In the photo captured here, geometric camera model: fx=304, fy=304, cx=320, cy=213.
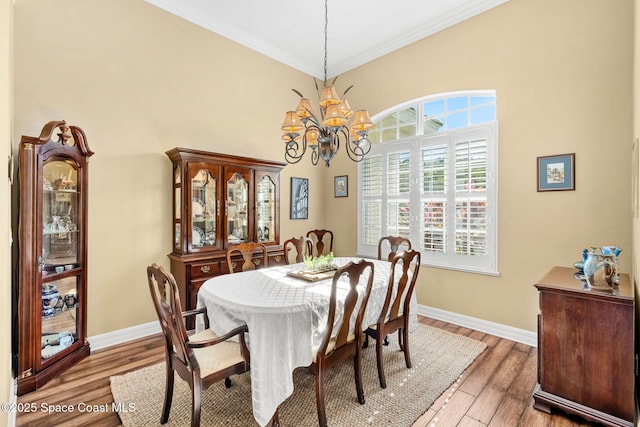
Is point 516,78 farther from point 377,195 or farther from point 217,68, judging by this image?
point 217,68

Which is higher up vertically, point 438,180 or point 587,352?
point 438,180

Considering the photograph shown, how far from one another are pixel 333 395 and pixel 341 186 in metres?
3.17

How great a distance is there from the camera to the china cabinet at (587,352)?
71.1 inches

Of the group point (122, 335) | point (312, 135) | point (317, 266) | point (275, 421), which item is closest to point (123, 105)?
point (312, 135)

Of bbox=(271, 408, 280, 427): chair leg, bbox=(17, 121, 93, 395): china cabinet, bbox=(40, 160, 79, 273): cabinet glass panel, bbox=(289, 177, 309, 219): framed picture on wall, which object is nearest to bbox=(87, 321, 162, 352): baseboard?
bbox=(17, 121, 93, 395): china cabinet

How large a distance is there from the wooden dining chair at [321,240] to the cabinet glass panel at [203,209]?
1.51 meters

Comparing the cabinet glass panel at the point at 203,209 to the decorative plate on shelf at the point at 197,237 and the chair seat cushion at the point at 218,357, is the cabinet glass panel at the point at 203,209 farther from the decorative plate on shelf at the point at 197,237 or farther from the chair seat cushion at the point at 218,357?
the chair seat cushion at the point at 218,357

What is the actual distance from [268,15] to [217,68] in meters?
0.87

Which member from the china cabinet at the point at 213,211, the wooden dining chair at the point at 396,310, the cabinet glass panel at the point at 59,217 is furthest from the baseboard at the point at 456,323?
the wooden dining chair at the point at 396,310

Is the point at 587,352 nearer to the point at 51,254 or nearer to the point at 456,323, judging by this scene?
the point at 456,323

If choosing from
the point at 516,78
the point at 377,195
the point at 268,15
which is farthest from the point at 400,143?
the point at 268,15

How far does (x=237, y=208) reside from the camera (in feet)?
12.1

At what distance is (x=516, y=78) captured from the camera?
3.08m

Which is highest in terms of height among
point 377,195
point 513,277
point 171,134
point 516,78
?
point 516,78
